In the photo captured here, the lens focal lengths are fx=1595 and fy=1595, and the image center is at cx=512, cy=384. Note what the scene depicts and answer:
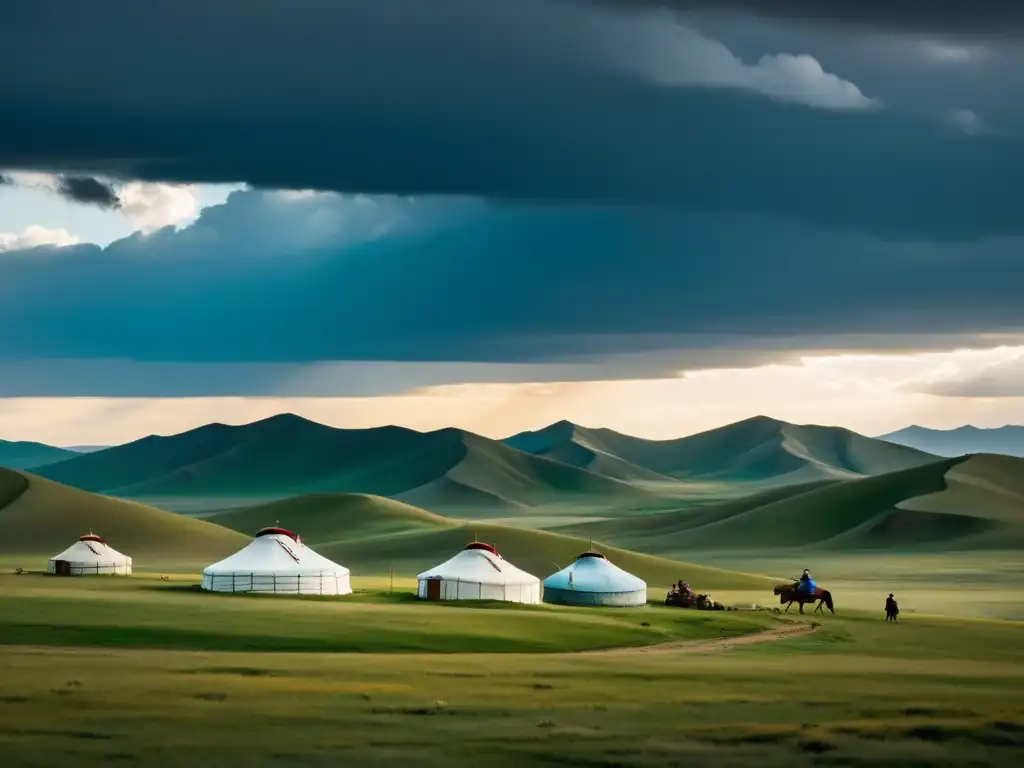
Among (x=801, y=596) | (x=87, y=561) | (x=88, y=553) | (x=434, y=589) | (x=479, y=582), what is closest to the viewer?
(x=479, y=582)

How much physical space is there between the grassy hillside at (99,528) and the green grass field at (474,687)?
77.1m

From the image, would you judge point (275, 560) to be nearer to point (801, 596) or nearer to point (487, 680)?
point (801, 596)

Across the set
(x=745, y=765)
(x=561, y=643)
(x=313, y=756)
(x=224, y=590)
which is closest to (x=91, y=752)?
(x=313, y=756)

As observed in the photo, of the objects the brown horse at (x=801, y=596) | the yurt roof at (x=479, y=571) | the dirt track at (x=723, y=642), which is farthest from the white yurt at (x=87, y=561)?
the dirt track at (x=723, y=642)

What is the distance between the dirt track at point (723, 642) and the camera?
204ft

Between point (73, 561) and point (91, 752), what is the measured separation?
67.4 meters

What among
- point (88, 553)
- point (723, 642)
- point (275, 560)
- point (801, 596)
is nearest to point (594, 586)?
point (801, 596)

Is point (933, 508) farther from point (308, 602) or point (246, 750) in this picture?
point (246, 750)

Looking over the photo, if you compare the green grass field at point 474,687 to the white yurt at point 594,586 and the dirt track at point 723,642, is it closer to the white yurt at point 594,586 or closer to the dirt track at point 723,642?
the dirt track at point 723,642

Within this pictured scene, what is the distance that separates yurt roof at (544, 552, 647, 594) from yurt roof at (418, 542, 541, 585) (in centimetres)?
277

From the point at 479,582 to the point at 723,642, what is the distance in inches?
678

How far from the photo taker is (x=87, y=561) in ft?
325

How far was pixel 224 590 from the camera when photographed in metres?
81.9

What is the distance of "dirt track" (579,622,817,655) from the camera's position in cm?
6228
